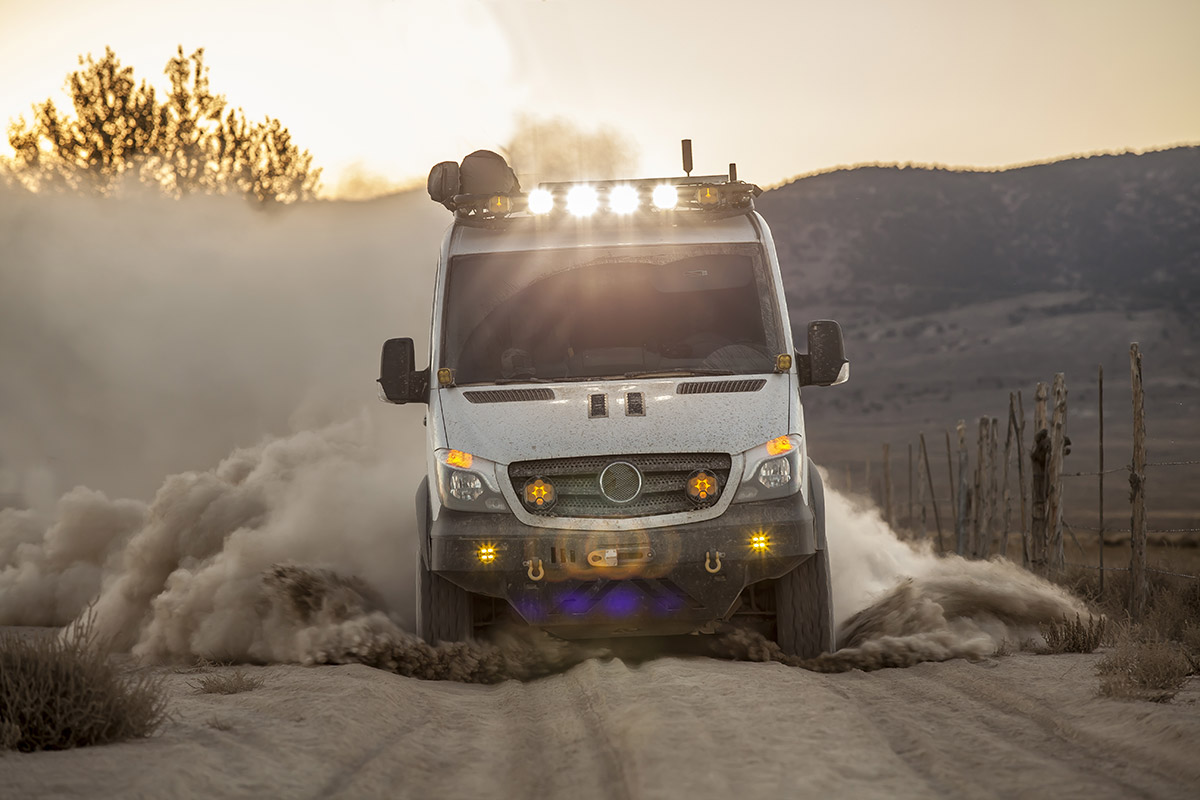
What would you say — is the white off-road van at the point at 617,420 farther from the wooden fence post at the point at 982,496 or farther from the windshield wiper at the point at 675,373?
the wooden fence post at the point at 982,496

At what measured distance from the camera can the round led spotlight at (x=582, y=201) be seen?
10547 millimetres

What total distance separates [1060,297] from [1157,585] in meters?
107

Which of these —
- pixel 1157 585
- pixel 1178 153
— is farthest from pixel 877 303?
pixel 1157 585

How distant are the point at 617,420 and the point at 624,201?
1.98 metres

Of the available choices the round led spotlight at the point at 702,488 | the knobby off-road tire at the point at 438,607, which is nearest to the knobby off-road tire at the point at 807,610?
the round led spotlight at the point at 702,488

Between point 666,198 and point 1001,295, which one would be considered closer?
point 666,198

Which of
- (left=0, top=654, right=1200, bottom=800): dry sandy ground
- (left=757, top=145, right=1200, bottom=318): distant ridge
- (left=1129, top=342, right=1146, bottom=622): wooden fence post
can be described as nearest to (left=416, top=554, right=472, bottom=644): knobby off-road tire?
(left=0, top=654, right=1200, bottom=800): dry sandy ground

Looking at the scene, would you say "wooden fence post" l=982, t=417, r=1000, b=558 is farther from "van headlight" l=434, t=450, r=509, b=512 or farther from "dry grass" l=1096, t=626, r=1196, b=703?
"van headlight" l=434, t=450, r=509, b=512

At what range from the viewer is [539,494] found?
9.14 metres

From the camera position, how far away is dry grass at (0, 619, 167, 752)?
6.76m

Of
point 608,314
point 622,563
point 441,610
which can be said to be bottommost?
point 441,610

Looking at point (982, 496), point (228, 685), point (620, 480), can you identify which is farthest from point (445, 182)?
point (982, 496)

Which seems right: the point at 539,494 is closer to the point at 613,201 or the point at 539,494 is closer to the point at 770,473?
the point at 770,473

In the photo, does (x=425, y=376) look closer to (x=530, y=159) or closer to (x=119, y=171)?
(x=530, y=159)
